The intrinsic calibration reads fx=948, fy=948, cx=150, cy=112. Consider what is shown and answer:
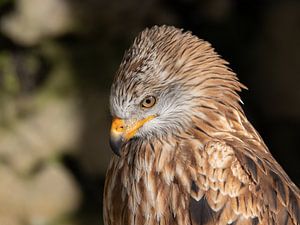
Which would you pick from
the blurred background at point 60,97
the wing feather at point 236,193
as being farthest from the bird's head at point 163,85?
the blurred background at point 60,97

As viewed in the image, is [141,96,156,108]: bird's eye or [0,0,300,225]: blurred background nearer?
[141,96,156,108]: bird's eye

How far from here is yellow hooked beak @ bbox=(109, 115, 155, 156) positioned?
3693 millimetres

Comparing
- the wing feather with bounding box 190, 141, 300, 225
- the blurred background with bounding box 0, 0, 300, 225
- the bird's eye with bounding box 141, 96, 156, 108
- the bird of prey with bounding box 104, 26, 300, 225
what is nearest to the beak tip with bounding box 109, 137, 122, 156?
the bird of prey with bounding box 104, 26, 300, 225

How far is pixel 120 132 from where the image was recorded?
3.70 meters

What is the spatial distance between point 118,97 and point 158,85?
167mm

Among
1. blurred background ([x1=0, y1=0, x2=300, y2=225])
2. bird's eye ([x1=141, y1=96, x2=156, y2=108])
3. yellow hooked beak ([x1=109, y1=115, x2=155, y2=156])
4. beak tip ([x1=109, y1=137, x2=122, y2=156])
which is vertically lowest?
blurred background ([x1=0, y1=0, x2=300, y2=225])

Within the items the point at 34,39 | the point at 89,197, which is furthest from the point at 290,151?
the point at 34,39

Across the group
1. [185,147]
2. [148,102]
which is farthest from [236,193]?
[148,102]

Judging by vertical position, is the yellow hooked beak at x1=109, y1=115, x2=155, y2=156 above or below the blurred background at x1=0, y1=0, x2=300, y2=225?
above

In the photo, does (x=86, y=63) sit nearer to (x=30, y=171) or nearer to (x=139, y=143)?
(x=30, y=171)

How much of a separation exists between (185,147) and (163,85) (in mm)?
262

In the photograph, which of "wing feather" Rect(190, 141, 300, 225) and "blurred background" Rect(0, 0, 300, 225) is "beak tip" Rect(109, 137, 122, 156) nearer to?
"wing feather" Rect(190, 141, 300, 225)

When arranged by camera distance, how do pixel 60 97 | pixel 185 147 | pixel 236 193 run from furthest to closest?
pixel 60 97, pixel 185 147, pixel 236 193

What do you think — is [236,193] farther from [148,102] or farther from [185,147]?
[148,102]
